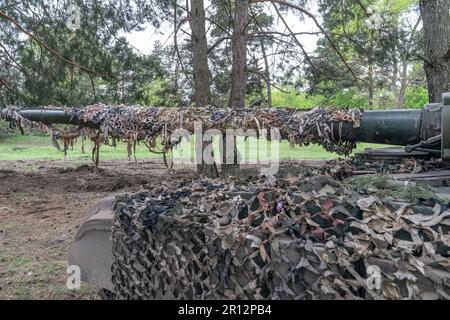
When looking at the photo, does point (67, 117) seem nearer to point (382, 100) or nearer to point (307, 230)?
point (307, 230)

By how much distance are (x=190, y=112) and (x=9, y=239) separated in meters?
3.63

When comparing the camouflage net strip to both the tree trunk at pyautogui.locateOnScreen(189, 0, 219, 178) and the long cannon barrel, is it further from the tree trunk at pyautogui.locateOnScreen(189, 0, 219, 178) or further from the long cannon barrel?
the tree trunk at pyautogui.locateOnScreen(189, 0, 219, 178)

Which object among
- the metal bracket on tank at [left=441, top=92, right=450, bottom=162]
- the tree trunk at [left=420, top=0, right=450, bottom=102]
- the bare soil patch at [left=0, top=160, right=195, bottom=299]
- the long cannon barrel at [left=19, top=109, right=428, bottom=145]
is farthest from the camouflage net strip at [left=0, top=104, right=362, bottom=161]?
Result: the tree trunk at [left=420, top=0, right=450, bottom=102]

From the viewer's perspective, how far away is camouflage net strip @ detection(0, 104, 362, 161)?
130 inches

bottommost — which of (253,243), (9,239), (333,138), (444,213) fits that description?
(9,239)

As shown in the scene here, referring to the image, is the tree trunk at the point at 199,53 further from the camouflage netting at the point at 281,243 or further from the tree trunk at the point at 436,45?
the camouflage netting at the point at 281,243

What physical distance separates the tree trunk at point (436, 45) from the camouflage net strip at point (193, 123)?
8.18 ft

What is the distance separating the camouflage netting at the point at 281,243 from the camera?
63.8 inches

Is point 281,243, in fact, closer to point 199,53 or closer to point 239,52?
point 239,52

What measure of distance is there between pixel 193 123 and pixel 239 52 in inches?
186

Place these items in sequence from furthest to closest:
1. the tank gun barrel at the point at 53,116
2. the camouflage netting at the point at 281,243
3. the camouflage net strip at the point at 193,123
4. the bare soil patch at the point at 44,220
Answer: the tank gun barrel at the point at 53,116
the bare soil patch at the point at 44,220
the camouflage net strip at the point at 193,123
the camouflage netting at the point at 281,243

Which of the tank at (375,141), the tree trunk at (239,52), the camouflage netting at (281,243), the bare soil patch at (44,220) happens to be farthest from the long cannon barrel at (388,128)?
the tree trunk at (239,52)

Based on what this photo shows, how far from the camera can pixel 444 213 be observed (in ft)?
5.48
